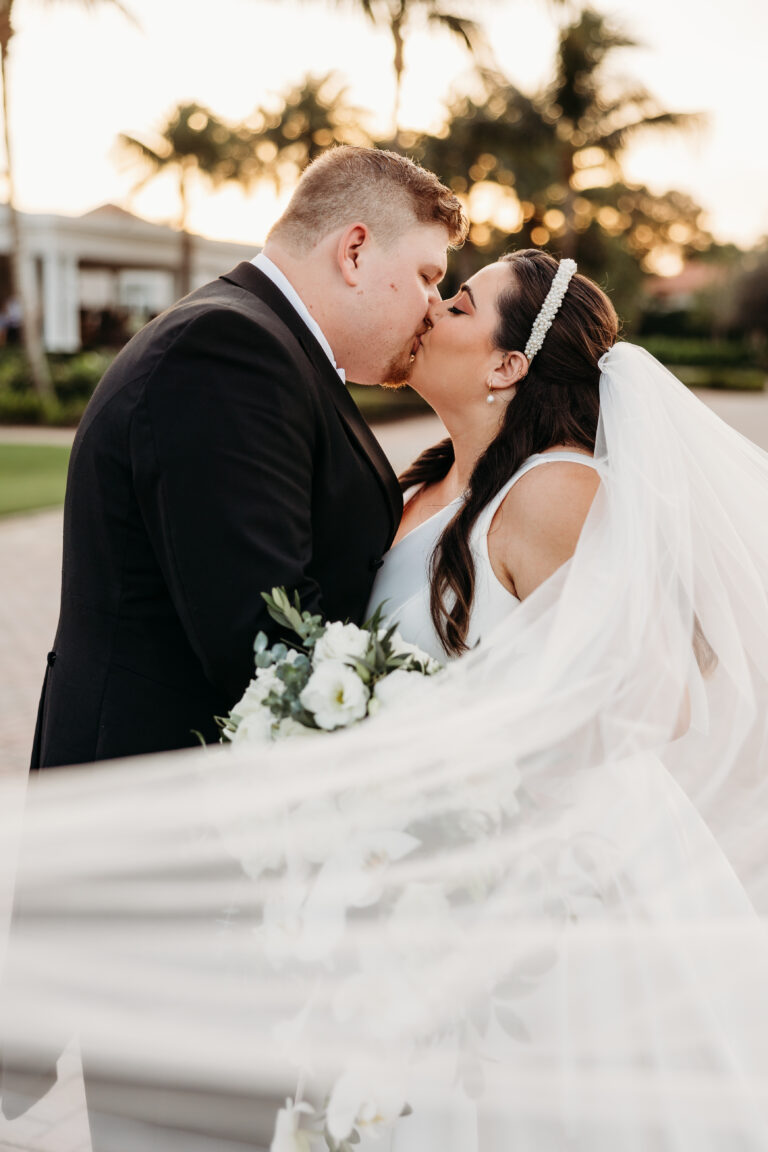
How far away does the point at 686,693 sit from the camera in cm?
249

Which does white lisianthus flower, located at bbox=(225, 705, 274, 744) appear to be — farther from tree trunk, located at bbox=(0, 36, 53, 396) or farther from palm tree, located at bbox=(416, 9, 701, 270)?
palm tree, located at bbox=(416, 9, 701, 270)

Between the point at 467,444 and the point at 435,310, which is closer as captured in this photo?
the point at 435,310

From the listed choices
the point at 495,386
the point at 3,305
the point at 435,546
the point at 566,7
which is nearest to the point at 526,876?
the point at 435,546

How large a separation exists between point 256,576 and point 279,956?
66 cm

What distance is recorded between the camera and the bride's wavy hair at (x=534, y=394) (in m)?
2.85

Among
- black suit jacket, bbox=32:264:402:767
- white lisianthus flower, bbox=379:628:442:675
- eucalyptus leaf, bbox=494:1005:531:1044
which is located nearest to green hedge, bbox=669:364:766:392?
black suit jacket, bbox=32:264:402:767

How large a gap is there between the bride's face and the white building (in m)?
28.5

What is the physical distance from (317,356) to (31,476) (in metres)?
14.1

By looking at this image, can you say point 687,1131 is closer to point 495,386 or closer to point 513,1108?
point 513,1108

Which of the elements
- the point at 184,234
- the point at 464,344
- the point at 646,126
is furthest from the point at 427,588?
the point at 184,234

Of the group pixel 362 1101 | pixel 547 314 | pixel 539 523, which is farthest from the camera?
pixel 547 314

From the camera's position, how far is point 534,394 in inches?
117

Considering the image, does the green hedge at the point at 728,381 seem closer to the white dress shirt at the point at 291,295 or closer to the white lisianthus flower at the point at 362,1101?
the white dress shirt at the point at 291,295

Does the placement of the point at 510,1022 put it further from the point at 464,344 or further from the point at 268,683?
the point at 464,344
